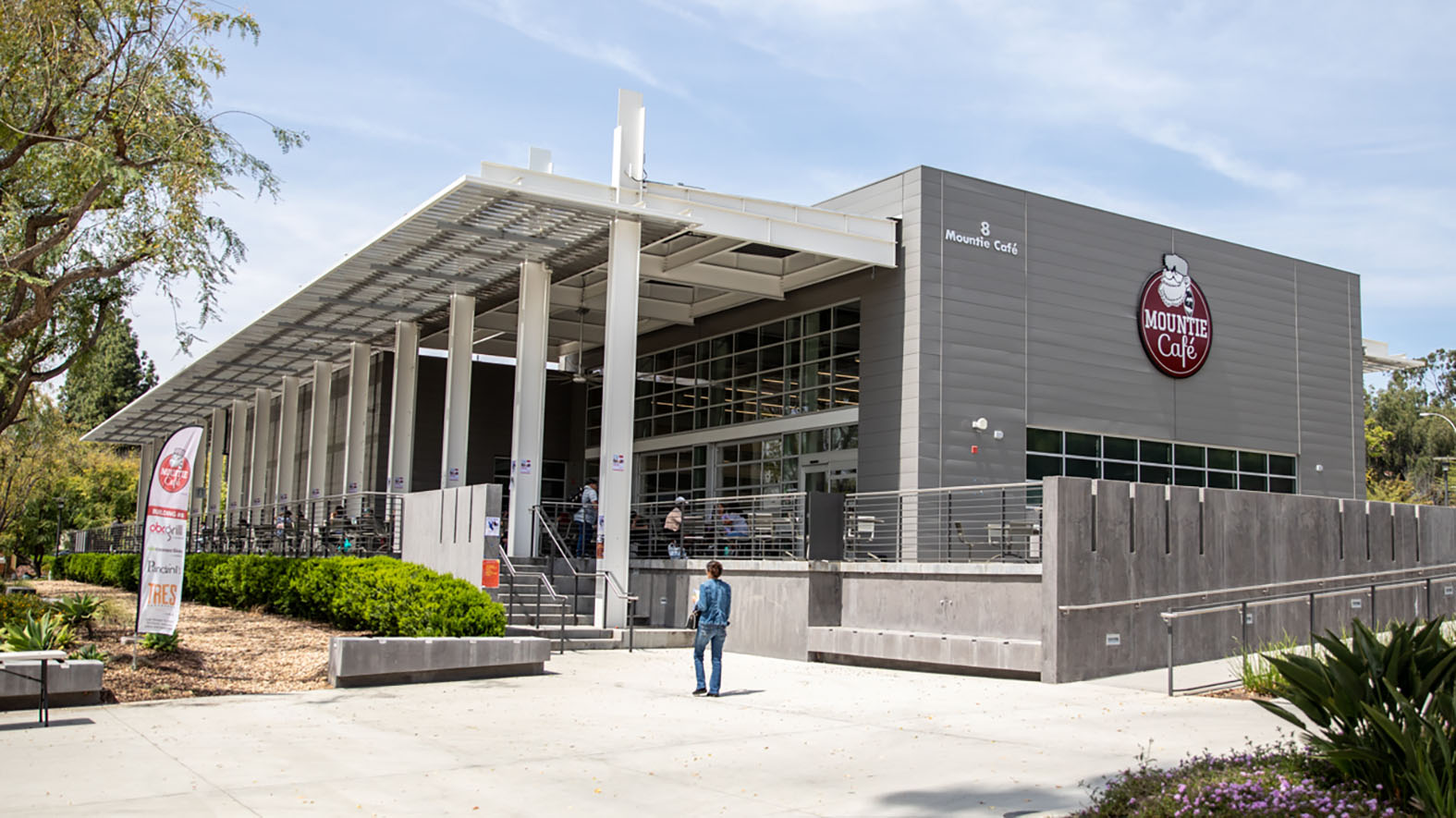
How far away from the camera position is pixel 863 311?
23.8m

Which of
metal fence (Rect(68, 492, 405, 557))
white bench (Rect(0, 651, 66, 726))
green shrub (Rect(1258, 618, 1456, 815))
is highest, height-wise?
metal fence (Rect(68, 492, 405, 557))

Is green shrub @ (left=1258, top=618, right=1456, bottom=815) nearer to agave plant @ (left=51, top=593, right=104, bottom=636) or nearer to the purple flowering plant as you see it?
the purple flowering plant

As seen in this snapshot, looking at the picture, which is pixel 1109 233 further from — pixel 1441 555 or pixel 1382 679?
pixel 1382 679

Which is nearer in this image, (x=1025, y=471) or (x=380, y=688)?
(x=380, y=688)

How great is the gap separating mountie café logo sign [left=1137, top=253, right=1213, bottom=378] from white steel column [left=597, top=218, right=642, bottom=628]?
36.7 feet

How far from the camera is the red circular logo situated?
1437 cm

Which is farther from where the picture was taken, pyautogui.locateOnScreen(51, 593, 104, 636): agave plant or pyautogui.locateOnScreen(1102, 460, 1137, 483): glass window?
pyautogui.locateOnScreen(1102, 460, 1137, 483): glass window

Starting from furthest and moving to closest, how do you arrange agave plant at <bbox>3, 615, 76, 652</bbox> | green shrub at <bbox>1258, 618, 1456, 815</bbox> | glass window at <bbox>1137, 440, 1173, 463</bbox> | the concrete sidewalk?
glass window at <bbox>1137, 440, 1173, 463</bbox>
agave plant at <bbox>3, 615, 76, 652</bbox>
the concrete sidewalk
green shrub at <bbox>1258, 618, 1456, 815</bbox>

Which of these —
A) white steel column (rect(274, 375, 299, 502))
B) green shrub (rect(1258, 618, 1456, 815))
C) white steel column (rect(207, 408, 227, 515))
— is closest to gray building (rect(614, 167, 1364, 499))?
green shrub (rect(1258, 618, 1456, 815))

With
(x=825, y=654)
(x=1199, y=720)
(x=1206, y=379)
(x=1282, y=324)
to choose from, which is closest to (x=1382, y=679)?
(x=1199, y=720)

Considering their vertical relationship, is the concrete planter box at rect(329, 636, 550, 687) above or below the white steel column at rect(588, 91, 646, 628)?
below

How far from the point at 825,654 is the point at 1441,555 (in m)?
11.4

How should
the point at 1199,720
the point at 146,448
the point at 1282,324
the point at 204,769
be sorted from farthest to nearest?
the point at 146,448 → the point at 1282,324 → the point at 1199,720 → the point at 204,769

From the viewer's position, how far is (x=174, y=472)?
47.4ft
